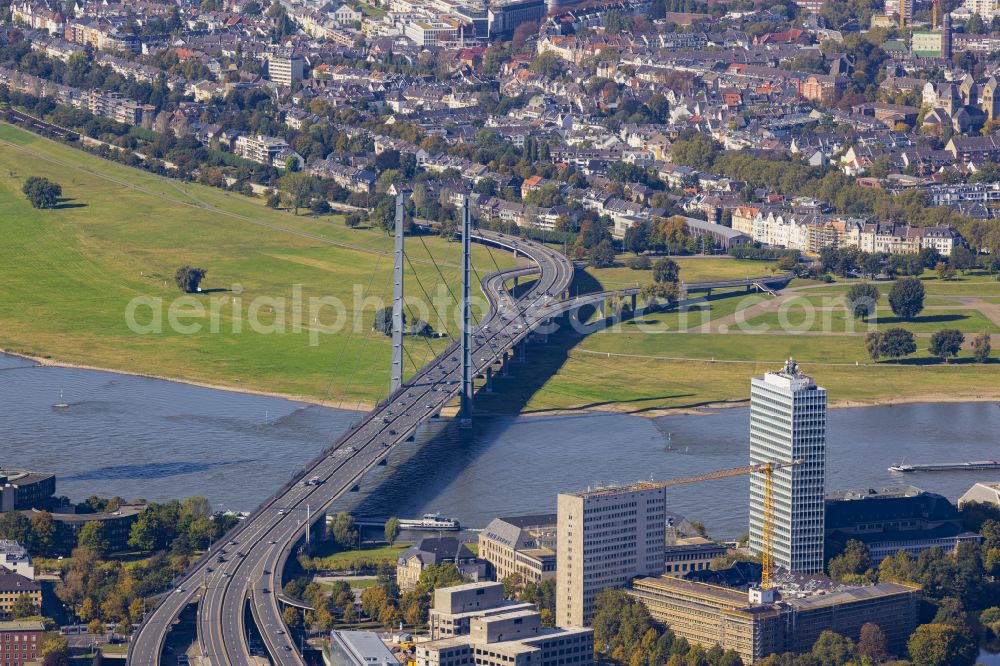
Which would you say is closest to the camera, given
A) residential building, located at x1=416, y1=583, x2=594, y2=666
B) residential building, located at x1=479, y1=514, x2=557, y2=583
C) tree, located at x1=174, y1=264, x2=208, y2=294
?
residential building, located at x1=416, y1=583, x2=594, y2=666

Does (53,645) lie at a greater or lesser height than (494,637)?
lesser

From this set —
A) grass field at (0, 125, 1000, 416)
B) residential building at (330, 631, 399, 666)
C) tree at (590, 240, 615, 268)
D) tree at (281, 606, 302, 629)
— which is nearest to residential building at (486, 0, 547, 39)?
grass field at (0, 125, 1000, 416)

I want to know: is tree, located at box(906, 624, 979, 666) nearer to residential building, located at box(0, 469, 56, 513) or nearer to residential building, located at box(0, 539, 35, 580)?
residential building, located at box(0, 539, 35, 580)

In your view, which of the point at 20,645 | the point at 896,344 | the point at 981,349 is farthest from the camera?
the point at 981,349

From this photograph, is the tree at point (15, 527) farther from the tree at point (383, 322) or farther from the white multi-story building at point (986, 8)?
the white multi-story building at point (986, 8)

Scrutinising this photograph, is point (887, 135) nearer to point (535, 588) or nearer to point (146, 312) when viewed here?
point (146, 312)

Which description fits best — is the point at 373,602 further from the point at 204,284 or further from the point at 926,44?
the point at 926,44

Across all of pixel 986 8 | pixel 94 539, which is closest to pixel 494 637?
pixel 94 539
